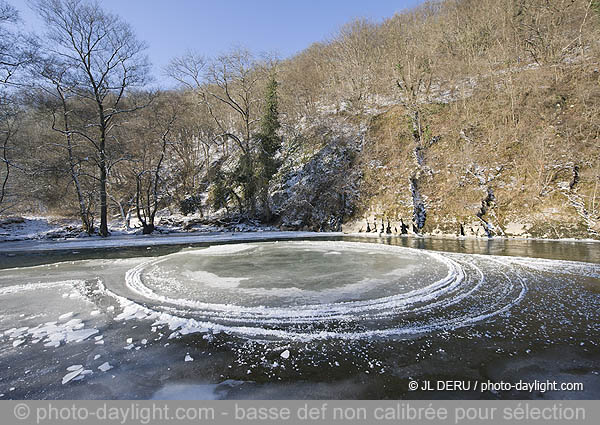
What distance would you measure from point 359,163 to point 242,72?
10995 millimetres

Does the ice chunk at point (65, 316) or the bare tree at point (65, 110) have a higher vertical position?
the bare tree at point (65, 110)

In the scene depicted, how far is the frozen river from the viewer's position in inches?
89.6

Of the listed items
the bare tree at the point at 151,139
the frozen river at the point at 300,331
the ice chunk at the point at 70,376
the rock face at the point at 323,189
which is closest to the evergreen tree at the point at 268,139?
the rock face at the point at 323,189

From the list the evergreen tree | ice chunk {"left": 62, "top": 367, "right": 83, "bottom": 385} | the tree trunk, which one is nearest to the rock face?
the evergreen tree

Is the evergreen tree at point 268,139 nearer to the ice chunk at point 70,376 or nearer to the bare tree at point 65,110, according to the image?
the bare tree at point 65,110

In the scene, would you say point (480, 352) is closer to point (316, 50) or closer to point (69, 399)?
point (69, 399)

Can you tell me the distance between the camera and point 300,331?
3258mm

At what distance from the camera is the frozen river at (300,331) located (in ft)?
7.46

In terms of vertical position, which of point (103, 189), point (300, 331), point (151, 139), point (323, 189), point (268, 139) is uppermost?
point (268, 139)

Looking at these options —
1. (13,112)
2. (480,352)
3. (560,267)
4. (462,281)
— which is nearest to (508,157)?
(560,267)

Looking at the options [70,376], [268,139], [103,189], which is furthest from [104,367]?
[268,139]

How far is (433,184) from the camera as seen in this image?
14.8m

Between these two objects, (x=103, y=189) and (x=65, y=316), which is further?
(x=103, y=189)

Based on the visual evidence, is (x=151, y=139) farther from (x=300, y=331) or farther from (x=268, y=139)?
(x=300, y=331)
